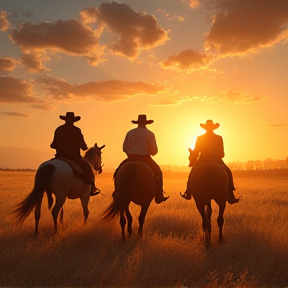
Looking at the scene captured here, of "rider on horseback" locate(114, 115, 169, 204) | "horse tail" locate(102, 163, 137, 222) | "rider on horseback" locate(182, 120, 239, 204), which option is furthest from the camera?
"rider on horseback" locate(182, 120, 239, 204)

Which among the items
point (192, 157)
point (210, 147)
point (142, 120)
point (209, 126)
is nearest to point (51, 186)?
point (142, 120)

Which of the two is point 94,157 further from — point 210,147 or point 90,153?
point 210,147

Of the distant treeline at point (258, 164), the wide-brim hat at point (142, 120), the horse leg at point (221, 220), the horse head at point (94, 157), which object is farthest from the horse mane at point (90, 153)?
the distant treeline at point (258, 164)

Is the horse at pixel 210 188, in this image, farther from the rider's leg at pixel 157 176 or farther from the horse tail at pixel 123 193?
the horse tail at pixel 123 193

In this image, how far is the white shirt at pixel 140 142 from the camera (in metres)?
8.89

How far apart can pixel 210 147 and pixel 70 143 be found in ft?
13.0

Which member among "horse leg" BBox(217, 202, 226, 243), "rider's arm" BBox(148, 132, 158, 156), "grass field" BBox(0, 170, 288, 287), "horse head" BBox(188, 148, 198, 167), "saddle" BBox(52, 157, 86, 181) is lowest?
"grass field" BBox(0, 170, 288, 287)

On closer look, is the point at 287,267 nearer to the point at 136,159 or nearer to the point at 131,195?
the point at 131,195

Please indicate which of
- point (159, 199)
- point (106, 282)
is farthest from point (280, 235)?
point (106, 282)

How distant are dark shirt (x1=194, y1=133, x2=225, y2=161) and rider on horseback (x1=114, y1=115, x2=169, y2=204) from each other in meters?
1.26

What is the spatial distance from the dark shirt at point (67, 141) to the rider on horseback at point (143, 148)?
1.47m

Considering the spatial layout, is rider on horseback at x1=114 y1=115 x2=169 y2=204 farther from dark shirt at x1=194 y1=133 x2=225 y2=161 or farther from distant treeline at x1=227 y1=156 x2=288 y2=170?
distant treeline at x1=227 y1=156 x2=288 y2=170

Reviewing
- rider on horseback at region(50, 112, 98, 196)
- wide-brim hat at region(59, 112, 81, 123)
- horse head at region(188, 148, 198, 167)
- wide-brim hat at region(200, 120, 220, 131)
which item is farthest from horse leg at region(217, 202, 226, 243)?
wide-brim hat at region(59, 112, 81, 123)

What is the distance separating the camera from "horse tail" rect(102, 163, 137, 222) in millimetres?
7958
